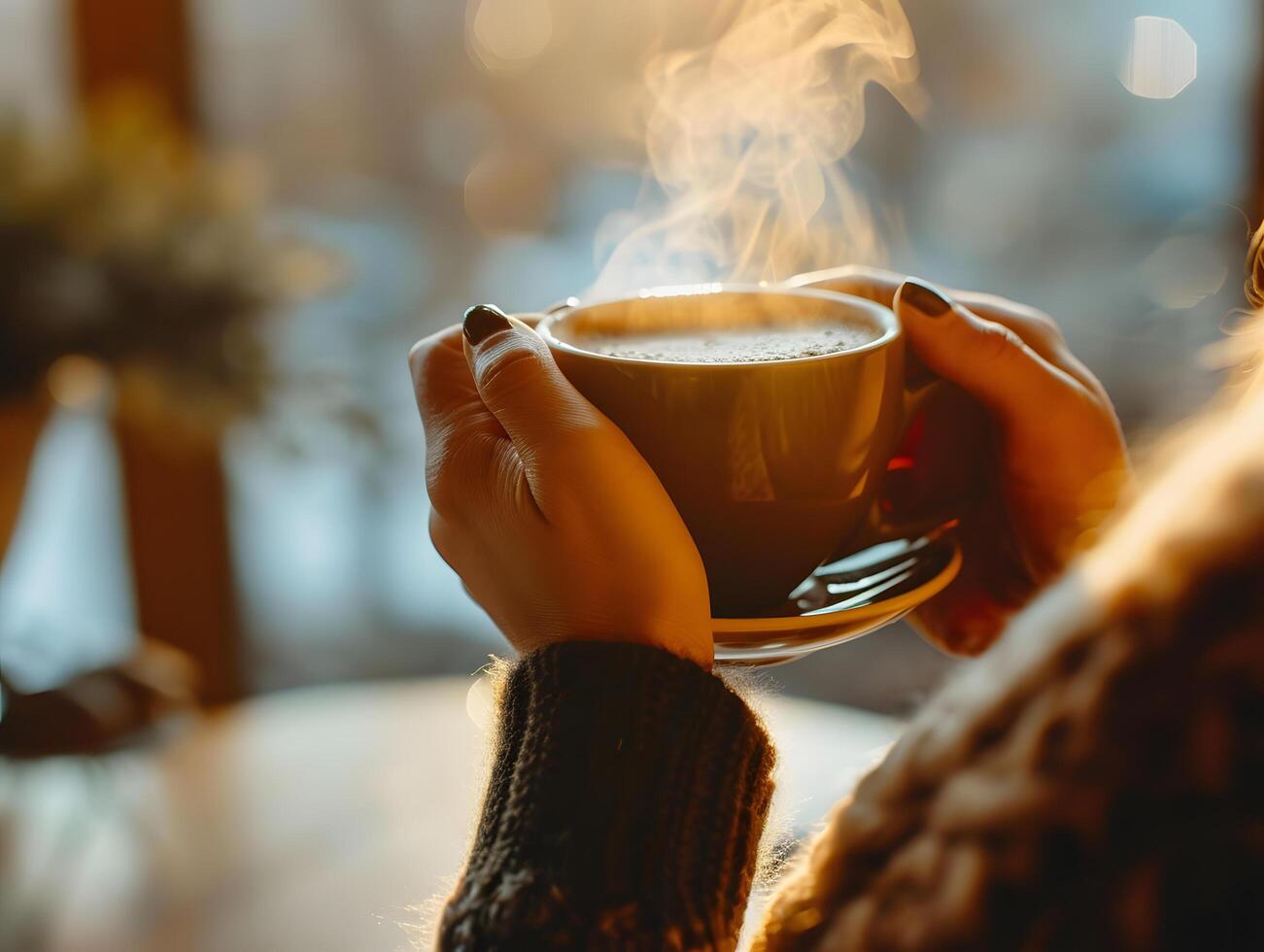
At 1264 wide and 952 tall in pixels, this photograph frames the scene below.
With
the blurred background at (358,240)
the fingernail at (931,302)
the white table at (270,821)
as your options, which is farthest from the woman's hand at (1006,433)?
the blurred background at (358,240)

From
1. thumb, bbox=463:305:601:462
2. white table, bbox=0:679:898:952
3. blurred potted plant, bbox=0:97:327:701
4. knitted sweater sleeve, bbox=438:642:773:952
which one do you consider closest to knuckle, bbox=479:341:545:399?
thumb, bbox=463:305:601:462

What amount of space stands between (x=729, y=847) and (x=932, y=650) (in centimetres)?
181

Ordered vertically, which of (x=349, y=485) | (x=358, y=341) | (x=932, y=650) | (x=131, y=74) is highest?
(x=131, y=74)

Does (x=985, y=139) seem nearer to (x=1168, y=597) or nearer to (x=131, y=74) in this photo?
(x=131, y=74)

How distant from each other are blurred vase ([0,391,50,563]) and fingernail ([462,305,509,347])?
1.21m

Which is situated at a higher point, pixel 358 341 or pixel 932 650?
pixel 358 341

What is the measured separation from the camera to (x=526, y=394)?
60 centimetres

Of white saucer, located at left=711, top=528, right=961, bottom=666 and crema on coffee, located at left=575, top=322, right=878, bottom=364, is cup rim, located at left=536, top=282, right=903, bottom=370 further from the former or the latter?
white saucer, located at left=711, top=528, right=961, bottom=666

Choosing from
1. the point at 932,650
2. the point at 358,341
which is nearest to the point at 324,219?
the point at 358,341

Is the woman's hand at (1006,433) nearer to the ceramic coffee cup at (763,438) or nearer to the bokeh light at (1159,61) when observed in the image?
the ceramic coffee cup at (763,438)

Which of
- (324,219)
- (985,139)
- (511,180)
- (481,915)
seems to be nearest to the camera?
(481,915)

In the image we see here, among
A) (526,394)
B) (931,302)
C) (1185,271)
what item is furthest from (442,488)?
(1185,271)

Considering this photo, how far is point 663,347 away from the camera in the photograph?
0.71m

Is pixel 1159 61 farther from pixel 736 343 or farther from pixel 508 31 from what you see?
pixel 736 343
